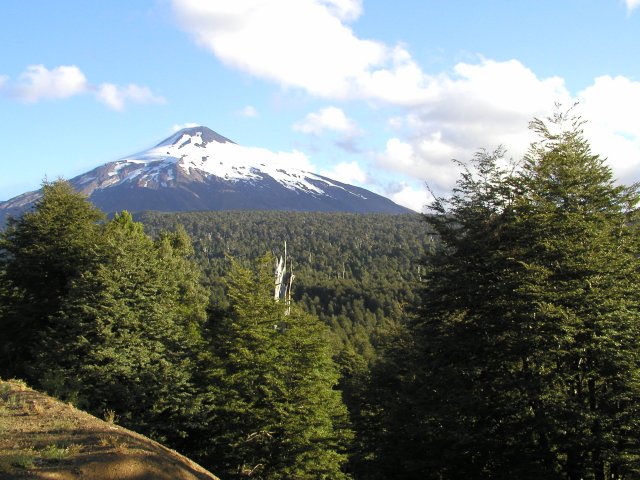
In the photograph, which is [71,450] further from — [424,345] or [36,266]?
[36,266]

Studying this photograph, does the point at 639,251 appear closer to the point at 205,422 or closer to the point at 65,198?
the point at 205,422

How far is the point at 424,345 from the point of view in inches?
762

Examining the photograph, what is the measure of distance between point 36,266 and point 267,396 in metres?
15.5

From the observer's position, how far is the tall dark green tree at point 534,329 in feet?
47.1

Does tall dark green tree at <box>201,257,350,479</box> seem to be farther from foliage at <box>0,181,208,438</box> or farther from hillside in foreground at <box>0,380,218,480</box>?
hillside in foreground at <box>0,380,218,480</box>

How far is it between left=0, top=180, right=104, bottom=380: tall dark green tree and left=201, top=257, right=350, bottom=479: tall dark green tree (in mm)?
9255

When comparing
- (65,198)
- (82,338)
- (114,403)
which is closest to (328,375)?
(114,403)

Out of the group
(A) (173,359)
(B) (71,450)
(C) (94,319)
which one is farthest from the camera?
(A) (173,359)

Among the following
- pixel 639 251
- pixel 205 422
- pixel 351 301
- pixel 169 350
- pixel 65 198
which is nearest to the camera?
pixel 639 251

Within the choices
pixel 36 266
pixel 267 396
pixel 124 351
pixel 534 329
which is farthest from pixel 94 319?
pixel 534 329

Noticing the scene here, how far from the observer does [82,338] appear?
2147 centimetres

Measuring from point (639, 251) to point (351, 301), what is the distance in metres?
128

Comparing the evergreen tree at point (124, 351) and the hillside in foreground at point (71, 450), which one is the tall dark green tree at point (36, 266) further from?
the hillside in foreground at point (71, 450)

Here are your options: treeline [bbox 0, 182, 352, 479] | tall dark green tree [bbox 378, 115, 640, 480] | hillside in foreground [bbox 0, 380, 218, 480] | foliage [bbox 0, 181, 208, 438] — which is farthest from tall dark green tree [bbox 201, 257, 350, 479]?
hillside in foreground [bbox 0, 380, 218, 480]
